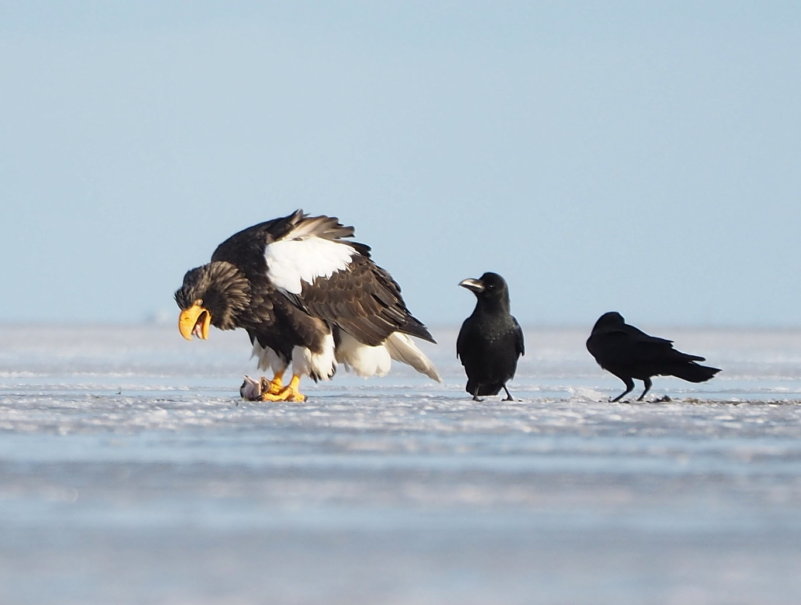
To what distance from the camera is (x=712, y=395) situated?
13.1m

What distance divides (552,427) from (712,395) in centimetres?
442

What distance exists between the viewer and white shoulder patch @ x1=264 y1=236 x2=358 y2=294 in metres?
12.0

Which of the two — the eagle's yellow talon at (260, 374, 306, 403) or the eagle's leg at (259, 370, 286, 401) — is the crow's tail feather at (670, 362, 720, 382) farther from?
the eagle's leg at (259, 370, 286, 401)

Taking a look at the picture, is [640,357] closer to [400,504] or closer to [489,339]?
[489,339]

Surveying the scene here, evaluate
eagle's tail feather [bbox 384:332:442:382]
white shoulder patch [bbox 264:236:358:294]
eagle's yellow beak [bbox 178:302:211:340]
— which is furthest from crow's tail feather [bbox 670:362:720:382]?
eagle's yellow beak [bbox 178:302:211:340]

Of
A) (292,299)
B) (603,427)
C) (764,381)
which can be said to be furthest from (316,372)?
(764,381)

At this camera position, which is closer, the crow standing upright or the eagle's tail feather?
the crow standing upright

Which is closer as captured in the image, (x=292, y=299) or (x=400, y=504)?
(x=400, y=504)

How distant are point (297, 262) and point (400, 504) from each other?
634cm

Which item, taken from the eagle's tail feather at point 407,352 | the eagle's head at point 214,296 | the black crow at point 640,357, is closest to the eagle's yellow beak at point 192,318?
the eagle's head at point 214,296

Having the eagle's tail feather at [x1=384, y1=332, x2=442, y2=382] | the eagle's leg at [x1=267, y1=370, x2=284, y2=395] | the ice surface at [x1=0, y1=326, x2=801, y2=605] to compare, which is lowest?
the ice surface at [x1=0, y1=326, x2=801, y2=605]

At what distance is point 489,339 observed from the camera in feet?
38.8

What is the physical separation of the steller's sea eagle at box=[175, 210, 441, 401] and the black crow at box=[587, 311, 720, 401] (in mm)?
1855

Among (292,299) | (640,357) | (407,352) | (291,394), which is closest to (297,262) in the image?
(292,299)
